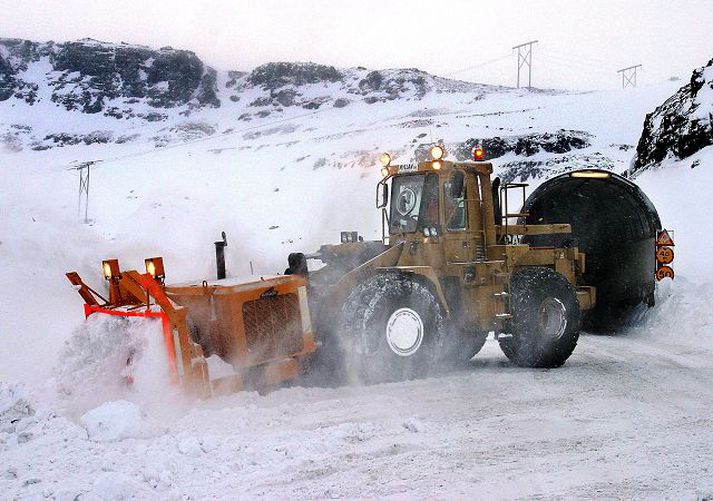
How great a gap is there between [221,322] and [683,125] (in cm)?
1542

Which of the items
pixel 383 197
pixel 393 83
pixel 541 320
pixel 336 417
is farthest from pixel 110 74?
pixel 336 417

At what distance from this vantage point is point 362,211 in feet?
40.8

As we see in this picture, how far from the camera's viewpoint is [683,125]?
17156 millimetres

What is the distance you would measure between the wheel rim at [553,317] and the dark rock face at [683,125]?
427 inches

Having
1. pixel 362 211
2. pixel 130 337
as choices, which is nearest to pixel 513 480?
pixel 130 337

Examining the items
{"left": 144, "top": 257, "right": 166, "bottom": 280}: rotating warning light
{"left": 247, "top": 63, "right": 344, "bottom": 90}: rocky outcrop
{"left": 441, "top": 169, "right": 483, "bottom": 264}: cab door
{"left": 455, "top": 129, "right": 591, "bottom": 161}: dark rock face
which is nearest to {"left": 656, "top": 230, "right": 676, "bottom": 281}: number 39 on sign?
{"left": 441, "top": 169, "right": 483, "bottom": 264}: cab door

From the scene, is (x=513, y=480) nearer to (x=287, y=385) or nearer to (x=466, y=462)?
(x=466, y=462)

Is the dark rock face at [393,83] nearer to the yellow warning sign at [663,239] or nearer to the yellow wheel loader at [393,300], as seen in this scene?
the yellow warning sign at [663,239]

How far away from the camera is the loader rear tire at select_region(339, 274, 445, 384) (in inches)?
265

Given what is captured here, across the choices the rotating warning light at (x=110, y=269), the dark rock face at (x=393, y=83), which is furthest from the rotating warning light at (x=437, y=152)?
the dark rock face at (x=393, y=83)

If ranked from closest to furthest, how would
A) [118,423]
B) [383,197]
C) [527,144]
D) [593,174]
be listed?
[118,423]
[383,197]
[593,174]
[527,144]

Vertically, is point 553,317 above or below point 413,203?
below

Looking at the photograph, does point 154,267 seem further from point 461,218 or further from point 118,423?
point 461,218

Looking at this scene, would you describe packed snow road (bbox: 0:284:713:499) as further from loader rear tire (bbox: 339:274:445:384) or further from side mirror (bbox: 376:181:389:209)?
side mirror (bbox: 376:181:389:209)
